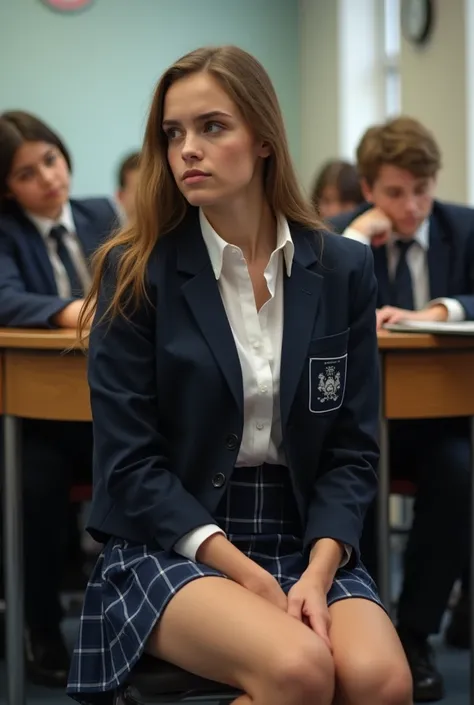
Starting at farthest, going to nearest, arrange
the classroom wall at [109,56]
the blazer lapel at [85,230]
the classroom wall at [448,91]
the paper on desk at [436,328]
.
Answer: the classroom wall at [109,56]
the classroom wall at [448,91]
the blazer lapel at [85,230]
the paper on desk at [436,328]

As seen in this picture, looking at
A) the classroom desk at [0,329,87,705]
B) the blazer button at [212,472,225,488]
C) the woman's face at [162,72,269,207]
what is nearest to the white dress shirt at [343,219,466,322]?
the classroom desk at [0,329,87,705]

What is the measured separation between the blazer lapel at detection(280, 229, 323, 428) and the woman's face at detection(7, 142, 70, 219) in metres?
1.31

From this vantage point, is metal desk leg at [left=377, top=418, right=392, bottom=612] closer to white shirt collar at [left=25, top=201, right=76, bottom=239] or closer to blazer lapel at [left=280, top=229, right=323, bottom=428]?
blazer lapel at [left=280, top=229, right=323, bottom=428]

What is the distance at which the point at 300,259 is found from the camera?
1.76m

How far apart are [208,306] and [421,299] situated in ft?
4.44

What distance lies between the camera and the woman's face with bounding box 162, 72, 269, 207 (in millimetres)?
1651

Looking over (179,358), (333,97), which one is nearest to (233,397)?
(179,358)

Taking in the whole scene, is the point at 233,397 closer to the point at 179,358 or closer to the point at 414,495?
the point at 179,358

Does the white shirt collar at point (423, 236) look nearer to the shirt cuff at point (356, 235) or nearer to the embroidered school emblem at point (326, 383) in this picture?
the shirt cuff at point (356, 235)

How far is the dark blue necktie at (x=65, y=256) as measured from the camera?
118 inches

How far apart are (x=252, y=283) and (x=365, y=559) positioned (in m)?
0.98

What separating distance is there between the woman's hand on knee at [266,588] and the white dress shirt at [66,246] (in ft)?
5.05

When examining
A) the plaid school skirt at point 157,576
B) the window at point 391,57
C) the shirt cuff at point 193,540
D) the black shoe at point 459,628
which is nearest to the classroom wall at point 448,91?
the window at point 391,57

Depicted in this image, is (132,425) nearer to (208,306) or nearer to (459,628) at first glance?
(208,306)
